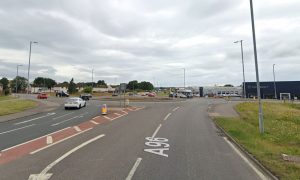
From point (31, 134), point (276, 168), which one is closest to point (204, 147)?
point (276, 168)

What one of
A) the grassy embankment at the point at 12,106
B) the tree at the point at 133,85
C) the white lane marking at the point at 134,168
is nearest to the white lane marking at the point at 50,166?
the white lane marking at the point at 134,168

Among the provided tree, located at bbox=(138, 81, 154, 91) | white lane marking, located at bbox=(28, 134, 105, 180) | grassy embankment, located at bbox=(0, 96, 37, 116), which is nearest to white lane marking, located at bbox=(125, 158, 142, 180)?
white lane marking, located at bbox=(28, 134, 105, 180)

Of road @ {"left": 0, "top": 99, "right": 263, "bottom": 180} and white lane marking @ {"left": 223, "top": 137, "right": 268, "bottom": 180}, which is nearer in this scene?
road @ {"left": 0, "top": 99, "right": 263, "bottom": 180}

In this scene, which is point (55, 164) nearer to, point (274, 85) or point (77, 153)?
point (77, 153)

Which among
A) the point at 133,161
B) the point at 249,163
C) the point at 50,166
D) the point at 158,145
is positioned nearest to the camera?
the point at 50,166

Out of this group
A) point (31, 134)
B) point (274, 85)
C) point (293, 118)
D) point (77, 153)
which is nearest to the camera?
point (77, 153)

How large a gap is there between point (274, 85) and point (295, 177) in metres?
88.0

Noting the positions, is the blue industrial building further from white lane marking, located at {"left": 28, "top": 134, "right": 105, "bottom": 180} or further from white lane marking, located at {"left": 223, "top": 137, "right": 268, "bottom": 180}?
white lane marking, located at {"left": 28, "top": 134, "right": 105, "bottom": 180}

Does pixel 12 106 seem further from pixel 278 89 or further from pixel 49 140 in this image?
pixel 278 89

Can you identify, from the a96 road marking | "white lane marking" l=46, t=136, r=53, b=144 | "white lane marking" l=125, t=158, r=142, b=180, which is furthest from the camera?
"white lane marking" l=46, t=136, r=53, b=144

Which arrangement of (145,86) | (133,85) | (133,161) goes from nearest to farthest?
(133,161), (133,85), (145,86)

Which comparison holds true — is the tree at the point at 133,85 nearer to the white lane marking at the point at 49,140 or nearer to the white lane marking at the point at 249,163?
the white lane marking at the point at 49,140

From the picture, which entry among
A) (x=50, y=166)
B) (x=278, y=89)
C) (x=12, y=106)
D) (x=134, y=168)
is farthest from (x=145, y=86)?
(x=134, y=168)

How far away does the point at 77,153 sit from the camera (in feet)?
35.2
